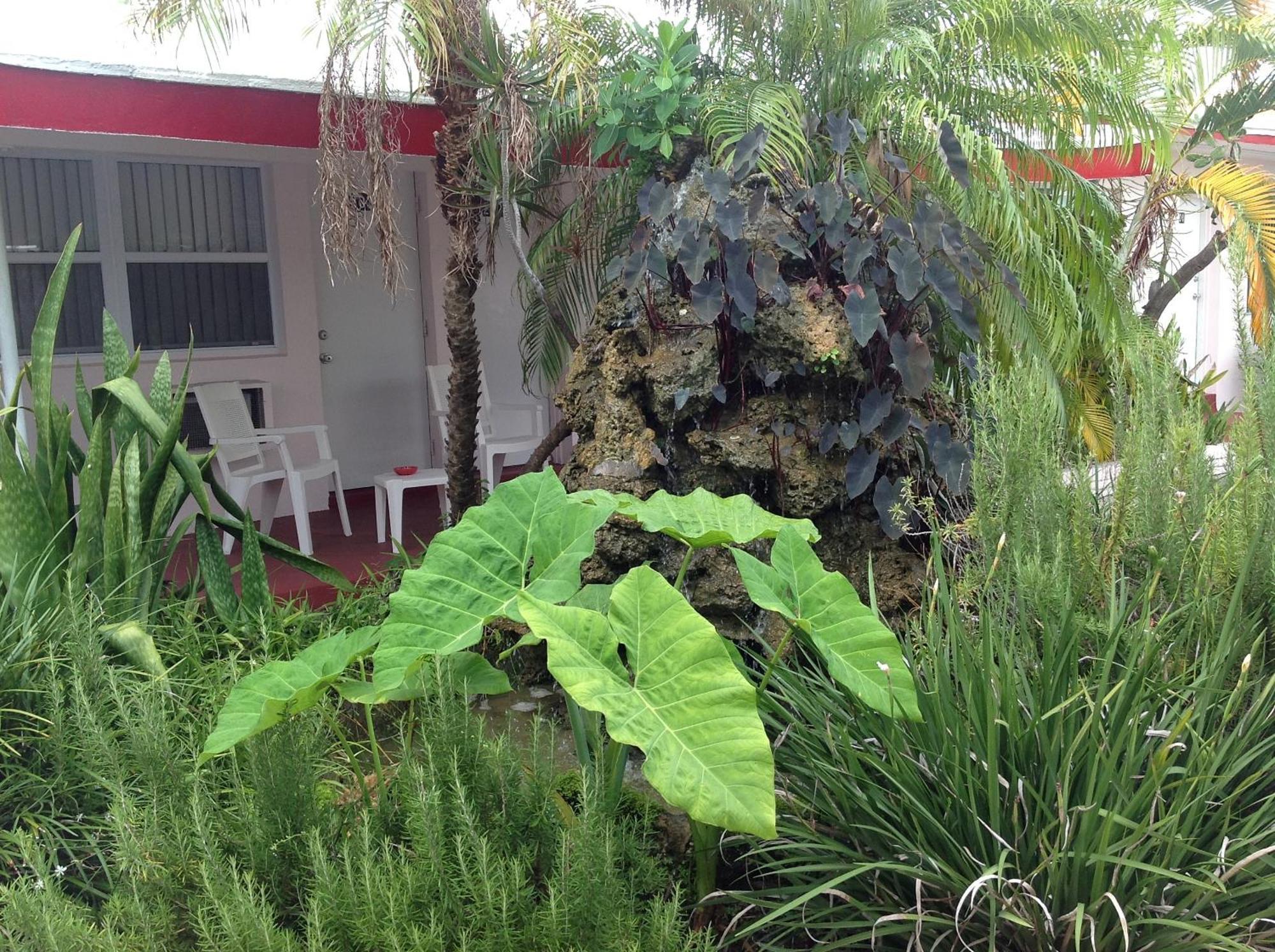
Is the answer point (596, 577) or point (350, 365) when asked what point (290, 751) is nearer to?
point (596, 577)

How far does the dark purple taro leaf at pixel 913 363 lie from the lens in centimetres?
405

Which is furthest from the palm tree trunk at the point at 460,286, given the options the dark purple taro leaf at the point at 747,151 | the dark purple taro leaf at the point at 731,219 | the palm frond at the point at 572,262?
the dark purple taro leaf at the point at 731,219

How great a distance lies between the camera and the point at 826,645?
8.11 feet

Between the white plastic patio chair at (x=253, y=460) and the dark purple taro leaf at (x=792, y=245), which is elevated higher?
the dark purple taro leaf at (x=792, y=245)

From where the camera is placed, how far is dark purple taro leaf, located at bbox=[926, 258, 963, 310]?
4117mm

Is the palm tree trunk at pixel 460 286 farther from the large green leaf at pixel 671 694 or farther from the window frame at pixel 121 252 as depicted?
the large green leaf at pixel 671 694

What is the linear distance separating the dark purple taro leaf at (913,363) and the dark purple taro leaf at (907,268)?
173mm

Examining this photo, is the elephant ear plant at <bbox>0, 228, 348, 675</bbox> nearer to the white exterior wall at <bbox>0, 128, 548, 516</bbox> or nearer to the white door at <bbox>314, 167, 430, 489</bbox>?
the white exterior wall at <bbox>0, 128, 548, 516</bbox>

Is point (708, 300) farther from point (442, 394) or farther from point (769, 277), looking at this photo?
point (442, 394)

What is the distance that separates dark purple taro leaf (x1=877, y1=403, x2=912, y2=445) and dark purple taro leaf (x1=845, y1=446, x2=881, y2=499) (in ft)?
0.30

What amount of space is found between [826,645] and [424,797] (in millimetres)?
966

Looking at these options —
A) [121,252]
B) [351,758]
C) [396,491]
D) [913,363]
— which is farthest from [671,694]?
[121,252]

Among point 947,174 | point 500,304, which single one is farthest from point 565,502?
point 500,304

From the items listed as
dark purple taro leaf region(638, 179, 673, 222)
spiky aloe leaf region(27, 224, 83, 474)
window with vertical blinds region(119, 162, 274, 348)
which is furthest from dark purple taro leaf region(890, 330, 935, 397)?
window with vertical blinds region(119, 162, 274, 348)
